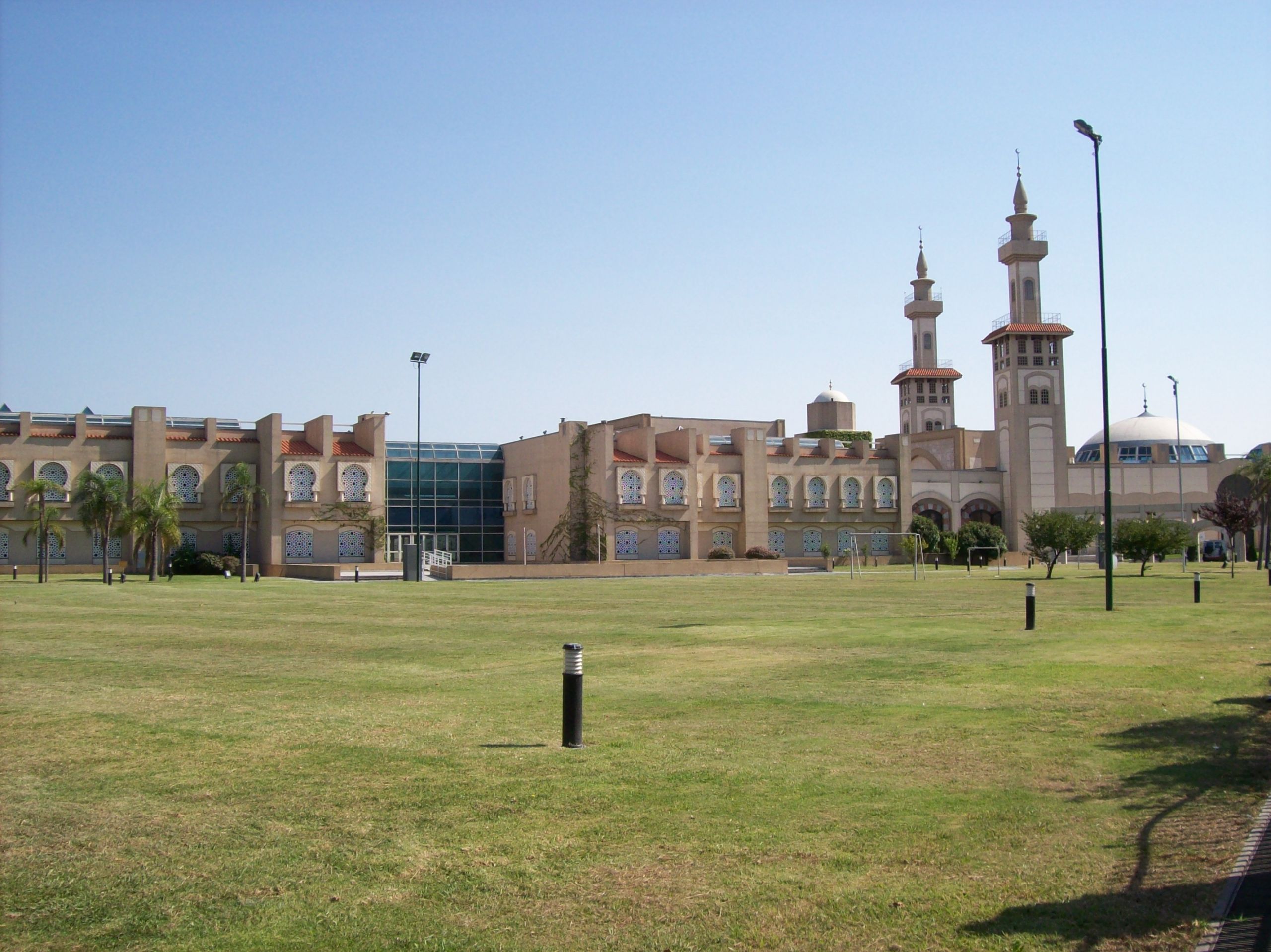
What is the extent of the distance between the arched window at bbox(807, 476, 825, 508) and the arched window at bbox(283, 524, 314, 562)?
112 ft

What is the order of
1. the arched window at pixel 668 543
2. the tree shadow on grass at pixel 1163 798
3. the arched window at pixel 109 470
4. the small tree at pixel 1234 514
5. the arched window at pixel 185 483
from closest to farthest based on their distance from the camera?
the tree shadow on grass at pixel 1163 798
the arched window at pixel 109 470
the arched window at pixel 185 483
the small tree at pixel 1234 514
the arched window at pixel 668 543

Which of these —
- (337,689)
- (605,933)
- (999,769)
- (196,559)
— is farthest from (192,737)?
(196,559)

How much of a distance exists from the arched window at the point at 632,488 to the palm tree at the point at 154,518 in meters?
25.8

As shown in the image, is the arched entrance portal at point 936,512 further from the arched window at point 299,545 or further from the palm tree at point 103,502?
the palm tree at point 103,502

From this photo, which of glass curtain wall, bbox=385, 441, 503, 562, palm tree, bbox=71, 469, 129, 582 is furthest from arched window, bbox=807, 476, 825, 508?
palm tree, bbox=71, 469, 129, 582

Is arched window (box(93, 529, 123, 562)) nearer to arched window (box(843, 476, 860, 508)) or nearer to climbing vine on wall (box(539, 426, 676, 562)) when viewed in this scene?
climbing vine on wall (box(539, 426, 676, 562))

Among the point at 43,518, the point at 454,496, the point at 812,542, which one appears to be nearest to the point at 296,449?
→ the point at 454,496

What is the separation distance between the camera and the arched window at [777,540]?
77.2 meters

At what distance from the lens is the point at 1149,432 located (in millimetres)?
99562

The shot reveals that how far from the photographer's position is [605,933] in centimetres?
538

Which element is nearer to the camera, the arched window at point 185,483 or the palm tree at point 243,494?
the palm tree at point 243,494

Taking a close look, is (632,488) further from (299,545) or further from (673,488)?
(299,545)

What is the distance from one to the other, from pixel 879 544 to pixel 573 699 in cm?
7227

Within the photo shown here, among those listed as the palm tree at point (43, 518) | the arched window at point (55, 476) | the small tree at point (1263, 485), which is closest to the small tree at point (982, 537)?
the small tree at point (1263, 485)
